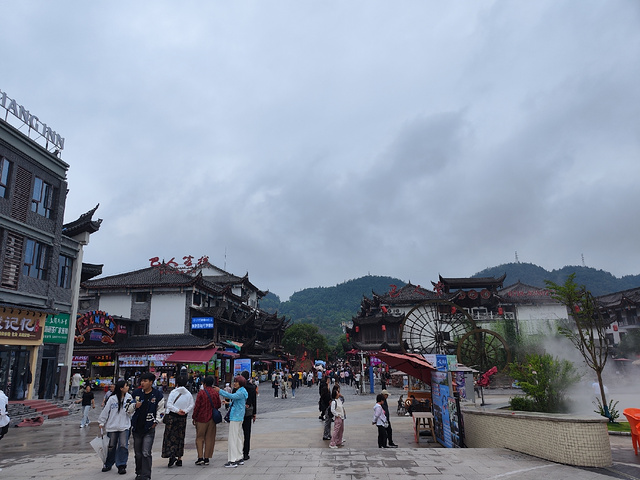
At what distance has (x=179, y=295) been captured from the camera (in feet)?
117

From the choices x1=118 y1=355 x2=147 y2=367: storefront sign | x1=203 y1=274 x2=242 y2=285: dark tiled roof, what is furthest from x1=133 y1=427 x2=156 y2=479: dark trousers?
x1=203 y1=274 x2=242 y2=285: dark tiled roof

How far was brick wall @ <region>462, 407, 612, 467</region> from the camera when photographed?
23.6 ft

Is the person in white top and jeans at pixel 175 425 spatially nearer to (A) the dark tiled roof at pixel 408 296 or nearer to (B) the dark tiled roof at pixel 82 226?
(B) the dark tiled roof at pixel 82 226

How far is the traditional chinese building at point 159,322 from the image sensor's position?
3192 cm

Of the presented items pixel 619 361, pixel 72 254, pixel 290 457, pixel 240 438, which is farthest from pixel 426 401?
pixel 619 361

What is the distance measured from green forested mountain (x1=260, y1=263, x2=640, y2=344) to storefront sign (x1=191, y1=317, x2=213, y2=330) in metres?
83.2

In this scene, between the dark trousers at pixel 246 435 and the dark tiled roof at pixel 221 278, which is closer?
the dark trousers at pixel 246 435

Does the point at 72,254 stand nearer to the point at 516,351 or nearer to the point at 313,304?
the point at 516,351

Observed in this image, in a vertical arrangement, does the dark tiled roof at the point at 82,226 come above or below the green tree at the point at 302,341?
above

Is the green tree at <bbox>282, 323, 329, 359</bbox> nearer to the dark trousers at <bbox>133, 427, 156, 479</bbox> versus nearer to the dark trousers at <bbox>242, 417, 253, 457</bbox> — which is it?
the dark trousers at <bbox>242, 417, 253, 457</bbox>

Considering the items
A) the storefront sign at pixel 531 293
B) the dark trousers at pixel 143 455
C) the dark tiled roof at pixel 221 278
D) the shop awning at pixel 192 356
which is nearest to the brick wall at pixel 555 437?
the dark trousers at pixel 143 455

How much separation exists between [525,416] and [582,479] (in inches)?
74.6

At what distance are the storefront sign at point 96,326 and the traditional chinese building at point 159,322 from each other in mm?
85

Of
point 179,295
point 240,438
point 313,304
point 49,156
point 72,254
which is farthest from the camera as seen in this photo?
point 313,304
